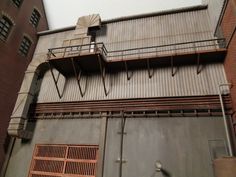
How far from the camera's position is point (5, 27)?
14.0 m

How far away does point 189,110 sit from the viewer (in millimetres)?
9820

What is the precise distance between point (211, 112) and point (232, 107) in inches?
40.2

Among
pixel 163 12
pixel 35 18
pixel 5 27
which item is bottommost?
pixel 5 27

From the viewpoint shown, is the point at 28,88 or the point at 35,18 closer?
the point at 28,88

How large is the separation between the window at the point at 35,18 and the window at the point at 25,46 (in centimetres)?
222

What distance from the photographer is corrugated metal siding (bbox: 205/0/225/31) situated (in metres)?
10.4

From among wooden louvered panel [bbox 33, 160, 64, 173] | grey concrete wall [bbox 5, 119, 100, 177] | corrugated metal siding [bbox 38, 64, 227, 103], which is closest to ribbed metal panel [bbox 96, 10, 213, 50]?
corrugated metal siding [bbox 38, 64, 227, 103]

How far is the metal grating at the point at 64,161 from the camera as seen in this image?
32.9ft

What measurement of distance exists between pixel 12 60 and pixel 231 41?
15.2 metres

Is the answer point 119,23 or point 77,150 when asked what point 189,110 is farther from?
point 119,23

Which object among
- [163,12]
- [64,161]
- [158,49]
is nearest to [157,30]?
[163,12]

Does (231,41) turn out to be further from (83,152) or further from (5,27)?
(5,27)

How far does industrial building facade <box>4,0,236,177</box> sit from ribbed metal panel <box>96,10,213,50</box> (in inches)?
2.8

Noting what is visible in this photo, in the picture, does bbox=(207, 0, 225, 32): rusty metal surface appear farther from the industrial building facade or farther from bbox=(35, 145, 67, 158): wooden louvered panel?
bbox=(35, 145, 67, 158): wooden louvered panel
